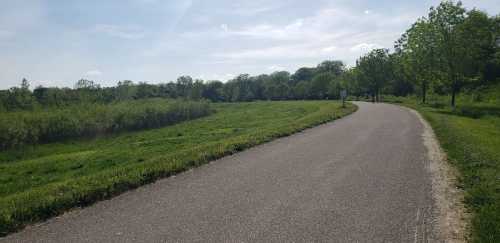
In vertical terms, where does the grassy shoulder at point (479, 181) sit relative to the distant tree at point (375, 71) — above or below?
below

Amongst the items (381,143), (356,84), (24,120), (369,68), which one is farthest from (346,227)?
(356,84)

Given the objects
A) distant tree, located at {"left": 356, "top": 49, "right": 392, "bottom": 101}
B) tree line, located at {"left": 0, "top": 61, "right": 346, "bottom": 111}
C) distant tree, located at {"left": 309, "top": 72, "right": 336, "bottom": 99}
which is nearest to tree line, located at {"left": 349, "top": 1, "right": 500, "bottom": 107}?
distant tree, located at {"left": 356, "top": 49, "right": 392, "bottom": 101}

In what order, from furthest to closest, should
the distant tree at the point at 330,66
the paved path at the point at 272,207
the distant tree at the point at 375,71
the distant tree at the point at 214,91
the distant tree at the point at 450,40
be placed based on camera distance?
the distant tree at the point at 330,66, the distant tree at the point at 214,91, the distant tree at the point at 375,71, the distant tree at the point at 450,40, the paved path at the point at 272,207

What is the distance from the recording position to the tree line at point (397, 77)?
31.3 m

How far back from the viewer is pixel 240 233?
4.47 m

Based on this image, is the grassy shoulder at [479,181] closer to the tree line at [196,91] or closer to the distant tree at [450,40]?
the distant tree at [450,40]

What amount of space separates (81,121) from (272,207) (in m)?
47.5

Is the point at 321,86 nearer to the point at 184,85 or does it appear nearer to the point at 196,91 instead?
the point at 196,91

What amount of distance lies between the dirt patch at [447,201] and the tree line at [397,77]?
27.1m

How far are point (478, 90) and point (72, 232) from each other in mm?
56636

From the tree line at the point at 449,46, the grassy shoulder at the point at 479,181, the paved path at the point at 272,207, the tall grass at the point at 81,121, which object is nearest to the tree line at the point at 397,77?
the tree line at the point at 449,46

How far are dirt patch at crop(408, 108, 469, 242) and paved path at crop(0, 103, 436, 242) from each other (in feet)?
0.46

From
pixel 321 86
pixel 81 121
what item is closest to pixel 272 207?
pixel 81 121

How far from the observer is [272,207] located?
5.41 meters
